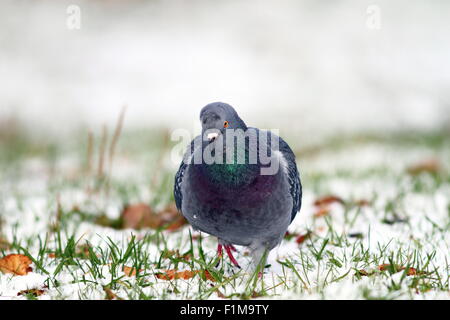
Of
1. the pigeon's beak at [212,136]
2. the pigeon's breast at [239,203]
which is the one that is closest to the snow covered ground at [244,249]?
the pigeon's breast at [239,203]

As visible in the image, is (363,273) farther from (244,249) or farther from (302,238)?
(244,249)

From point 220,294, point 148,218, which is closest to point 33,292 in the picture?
point 220,294

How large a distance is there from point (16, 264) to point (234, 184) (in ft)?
3.96

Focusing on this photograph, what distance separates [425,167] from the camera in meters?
5.25

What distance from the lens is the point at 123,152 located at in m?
6.84

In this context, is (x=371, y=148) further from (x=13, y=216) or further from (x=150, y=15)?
(x=150, y=15)

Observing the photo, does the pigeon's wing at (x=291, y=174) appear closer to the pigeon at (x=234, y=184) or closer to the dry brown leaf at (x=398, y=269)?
the pigeon at (x=234, y=184)

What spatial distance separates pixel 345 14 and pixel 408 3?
1.69 m

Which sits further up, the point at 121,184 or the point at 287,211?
the point at 121,184

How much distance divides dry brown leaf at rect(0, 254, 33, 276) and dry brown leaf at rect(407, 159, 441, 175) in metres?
3.98

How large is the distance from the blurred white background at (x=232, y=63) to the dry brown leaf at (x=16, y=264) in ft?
20.4

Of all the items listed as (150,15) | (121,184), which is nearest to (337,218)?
(121,184)

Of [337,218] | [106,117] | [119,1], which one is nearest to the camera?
[337,218]

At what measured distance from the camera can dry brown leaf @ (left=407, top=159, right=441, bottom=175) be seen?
204 inches
